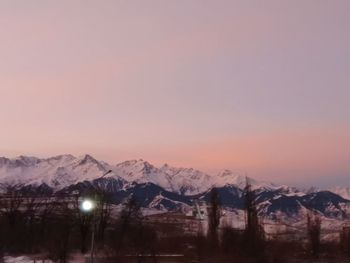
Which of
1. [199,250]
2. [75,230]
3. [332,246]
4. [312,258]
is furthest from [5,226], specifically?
[332,246]

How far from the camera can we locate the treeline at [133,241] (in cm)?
7056

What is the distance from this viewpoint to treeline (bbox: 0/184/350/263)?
70562 mm

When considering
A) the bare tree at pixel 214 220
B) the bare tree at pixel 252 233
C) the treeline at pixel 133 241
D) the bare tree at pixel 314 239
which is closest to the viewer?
the treeline at pixel 133 241

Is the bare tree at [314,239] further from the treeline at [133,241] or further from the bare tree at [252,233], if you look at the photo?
the bare tree at [252,233]

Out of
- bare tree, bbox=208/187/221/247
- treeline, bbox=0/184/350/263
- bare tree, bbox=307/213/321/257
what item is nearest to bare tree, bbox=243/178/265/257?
treeline, bbox=0/184/350/263

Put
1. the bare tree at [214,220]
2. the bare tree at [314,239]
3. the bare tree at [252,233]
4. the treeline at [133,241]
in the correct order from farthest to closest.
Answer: the bare tree at [314,239] → the bare tree at [214,220] → the bare tree at [252,233] → the treeline at [133,241]

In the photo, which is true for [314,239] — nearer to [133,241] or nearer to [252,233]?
[252,233]

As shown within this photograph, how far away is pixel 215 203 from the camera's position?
3620 inches

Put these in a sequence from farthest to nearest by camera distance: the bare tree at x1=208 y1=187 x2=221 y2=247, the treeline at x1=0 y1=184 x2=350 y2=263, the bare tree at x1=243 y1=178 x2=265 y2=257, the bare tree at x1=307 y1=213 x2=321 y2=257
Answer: the bare tree at x1=307 y1=213 x2=321 y2=257, the bare tree at x1=208 y1=187 x2=221 y2=247, the bare tree at x1=243 y1=178 x2=265 y2=257, the treeline at x1=0 y1=184 x2=350 y2=263

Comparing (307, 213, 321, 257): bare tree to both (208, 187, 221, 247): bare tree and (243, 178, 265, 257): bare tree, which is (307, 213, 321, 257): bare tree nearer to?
(243, 178, 265, 257): bare tree

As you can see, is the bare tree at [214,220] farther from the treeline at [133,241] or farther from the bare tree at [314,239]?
the bare tree at [314,239]

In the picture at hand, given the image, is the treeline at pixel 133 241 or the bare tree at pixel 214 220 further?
the bare tree at pixel 214 220

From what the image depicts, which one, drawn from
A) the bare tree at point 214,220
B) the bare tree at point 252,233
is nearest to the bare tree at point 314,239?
the bare tree at point 252,233

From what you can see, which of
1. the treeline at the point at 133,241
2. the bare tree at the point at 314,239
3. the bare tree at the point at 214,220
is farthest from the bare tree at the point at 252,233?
the bare tree at the point at 314,239
